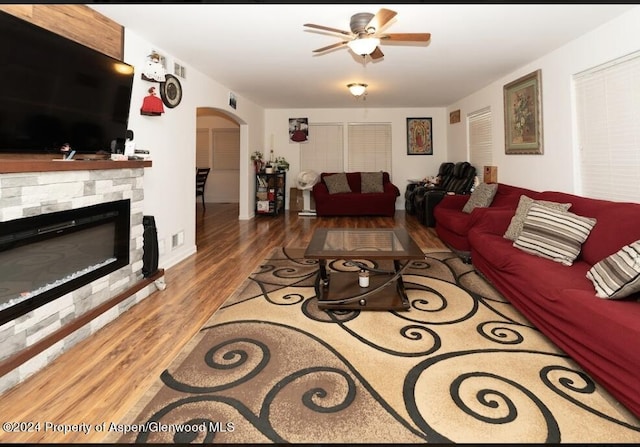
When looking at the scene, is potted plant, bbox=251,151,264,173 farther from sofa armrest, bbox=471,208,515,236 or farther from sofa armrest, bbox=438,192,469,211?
sofa armrest, bbox=471,208,515,236

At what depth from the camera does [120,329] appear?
231 centimetres

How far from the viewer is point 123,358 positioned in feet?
6.44

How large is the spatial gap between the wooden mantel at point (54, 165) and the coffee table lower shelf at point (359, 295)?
1.81m

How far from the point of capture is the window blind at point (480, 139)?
5.48 meters

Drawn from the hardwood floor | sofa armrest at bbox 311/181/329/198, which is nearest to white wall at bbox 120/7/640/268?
the hardwood floor

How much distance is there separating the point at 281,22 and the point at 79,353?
2.87m

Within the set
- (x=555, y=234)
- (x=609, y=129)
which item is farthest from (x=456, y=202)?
(x=555, y=234)

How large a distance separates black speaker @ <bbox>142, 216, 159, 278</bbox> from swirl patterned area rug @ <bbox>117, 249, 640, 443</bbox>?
0.83m

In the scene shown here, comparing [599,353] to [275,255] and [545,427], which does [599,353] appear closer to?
[545,427]

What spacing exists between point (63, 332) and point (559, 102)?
4735 mm

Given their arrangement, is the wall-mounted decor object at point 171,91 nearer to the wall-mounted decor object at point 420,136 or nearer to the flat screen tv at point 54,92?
the flat screen tv at point 54,92

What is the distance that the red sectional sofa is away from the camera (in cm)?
150

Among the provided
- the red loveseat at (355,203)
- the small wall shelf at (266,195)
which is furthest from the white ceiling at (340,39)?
the red loveseat at (355,203)

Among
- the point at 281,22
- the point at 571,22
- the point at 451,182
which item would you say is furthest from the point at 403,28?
the point at 451,182
